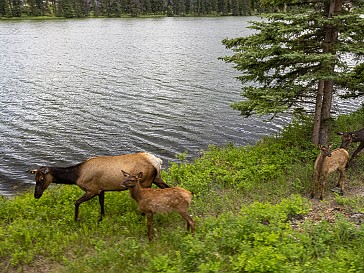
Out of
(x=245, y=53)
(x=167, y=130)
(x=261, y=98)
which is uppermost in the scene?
(x=245, y=53)

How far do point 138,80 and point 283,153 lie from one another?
20323 mm

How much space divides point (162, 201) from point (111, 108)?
16.8m

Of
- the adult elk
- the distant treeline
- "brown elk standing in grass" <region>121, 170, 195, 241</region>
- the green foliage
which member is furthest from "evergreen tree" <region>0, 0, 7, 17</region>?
"brown elk standing in grass" <region>121, 170, 195, 241</region>

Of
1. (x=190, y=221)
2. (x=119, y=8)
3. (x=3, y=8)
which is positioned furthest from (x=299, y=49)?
(x=119, y=8)

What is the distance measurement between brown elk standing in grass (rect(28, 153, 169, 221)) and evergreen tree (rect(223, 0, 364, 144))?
4349 millimetres

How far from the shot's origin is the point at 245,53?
13.0 m

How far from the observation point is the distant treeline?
11350 centimetres

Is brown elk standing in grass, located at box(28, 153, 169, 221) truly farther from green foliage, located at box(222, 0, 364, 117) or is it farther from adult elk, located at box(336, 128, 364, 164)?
adult elk, located at box(336, 128, 364, 164)

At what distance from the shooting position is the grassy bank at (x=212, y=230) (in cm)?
752

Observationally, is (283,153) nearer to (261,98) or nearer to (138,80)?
(261,98)

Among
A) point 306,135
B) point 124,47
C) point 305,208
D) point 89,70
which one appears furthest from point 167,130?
point 124,47

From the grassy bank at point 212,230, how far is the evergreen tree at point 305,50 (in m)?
2.33

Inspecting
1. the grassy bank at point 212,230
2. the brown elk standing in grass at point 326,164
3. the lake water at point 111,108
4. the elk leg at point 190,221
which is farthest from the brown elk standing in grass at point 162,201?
the lake water at point 111,108

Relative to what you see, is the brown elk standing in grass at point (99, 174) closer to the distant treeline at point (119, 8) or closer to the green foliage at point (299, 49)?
the green foliage at point (299, 49)
